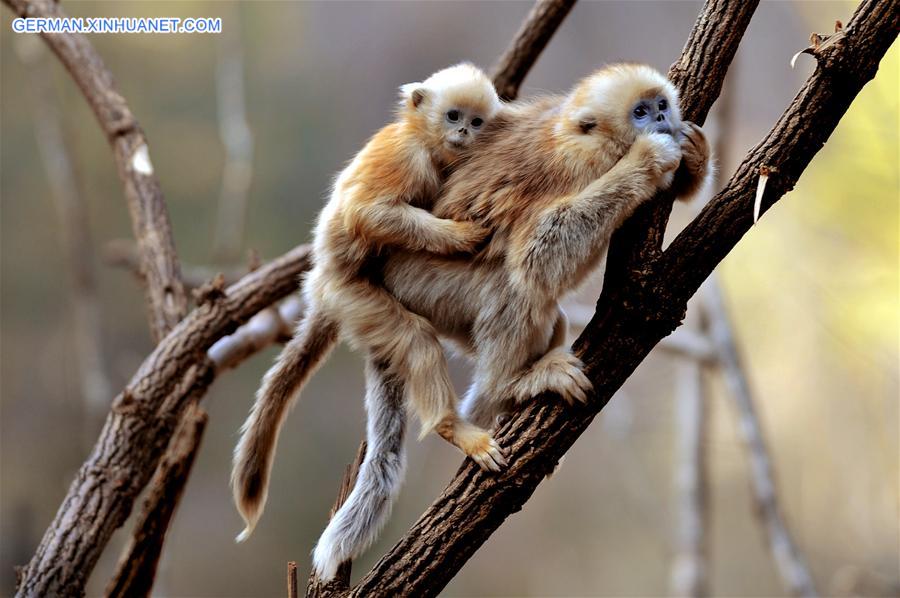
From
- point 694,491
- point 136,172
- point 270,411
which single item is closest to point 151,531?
point 270,411

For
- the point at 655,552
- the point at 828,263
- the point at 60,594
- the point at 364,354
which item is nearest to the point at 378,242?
the point at 364,354

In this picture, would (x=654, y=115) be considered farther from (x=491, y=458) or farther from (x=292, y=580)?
(x=292, y=580)

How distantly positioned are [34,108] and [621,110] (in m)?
7.19

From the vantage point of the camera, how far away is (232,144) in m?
6.60

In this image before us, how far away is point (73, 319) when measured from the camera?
28.1 ft

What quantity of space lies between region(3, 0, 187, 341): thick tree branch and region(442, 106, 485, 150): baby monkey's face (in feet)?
6.37

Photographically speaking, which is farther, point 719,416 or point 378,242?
point 719,416

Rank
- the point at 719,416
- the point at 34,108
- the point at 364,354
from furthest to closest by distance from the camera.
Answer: the point at 719,416, the point at 34,108, the point at 364,354

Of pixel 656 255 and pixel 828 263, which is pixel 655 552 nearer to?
pixel 828 263

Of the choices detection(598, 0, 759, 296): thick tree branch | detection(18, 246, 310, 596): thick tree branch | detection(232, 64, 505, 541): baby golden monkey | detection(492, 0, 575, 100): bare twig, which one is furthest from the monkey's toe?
detection(492, 0, 575, 100): bare twig

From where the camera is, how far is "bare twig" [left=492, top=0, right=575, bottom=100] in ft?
15.4

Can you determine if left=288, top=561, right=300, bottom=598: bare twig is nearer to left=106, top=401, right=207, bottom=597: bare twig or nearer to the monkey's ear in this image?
left=106, top=401, right=207, bottom=597: bare twig

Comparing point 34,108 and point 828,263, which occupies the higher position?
point 34,108

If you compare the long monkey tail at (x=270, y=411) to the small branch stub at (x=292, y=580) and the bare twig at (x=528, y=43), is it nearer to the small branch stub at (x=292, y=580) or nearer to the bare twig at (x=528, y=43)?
the small branch stub at (x=292, y=580)
